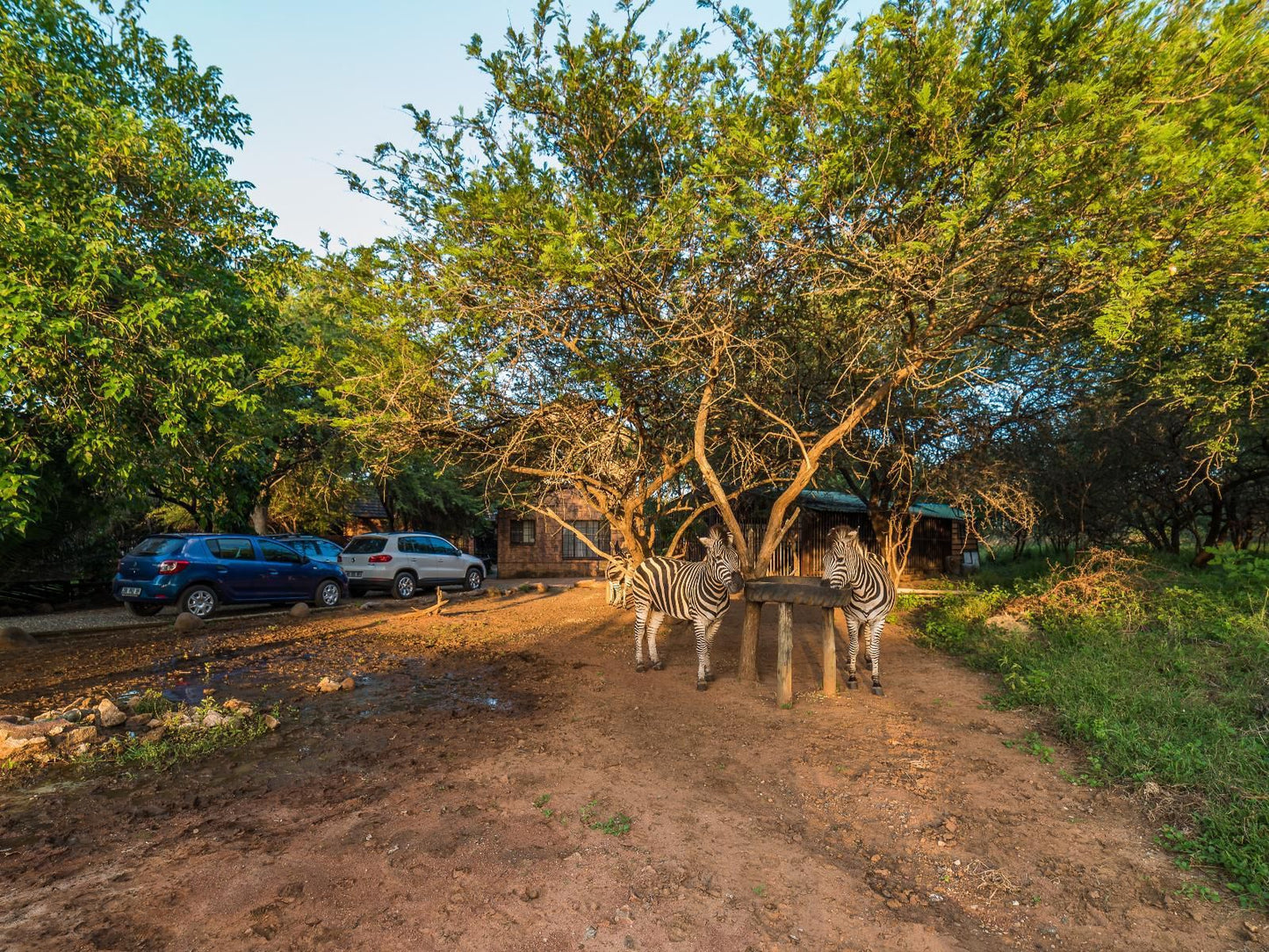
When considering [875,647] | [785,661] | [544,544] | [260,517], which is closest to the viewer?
[785,661]

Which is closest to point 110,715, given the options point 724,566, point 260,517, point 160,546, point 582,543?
point 724,566

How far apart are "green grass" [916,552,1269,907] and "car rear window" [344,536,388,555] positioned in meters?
13.4

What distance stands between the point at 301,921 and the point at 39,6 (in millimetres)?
12527

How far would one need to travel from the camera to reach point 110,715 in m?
5.42

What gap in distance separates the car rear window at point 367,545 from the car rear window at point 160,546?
469cm

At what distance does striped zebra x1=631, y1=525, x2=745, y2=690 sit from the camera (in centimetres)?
740

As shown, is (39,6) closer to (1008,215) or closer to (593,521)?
(1008,215)

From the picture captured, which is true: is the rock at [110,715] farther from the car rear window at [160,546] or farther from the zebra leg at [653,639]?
the car rear window at [160,546]

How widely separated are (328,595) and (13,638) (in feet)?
17.9

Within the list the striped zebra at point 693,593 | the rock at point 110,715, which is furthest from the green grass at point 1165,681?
the rock at point 110,715

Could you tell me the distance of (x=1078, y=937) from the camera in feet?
9.68

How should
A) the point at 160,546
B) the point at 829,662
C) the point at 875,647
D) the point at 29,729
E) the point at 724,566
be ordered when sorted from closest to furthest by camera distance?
the point at 29,729, the point at 829,662, the point at 875,647, the point at 724,566, the point at 160,546

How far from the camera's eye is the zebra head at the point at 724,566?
7418mm

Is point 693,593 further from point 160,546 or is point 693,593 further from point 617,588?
point 160,546
